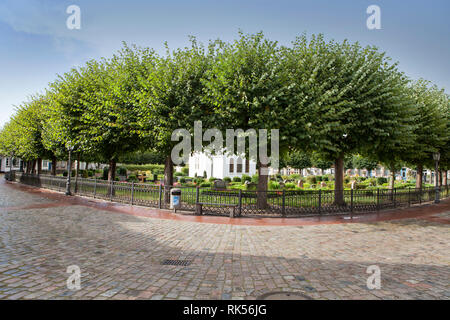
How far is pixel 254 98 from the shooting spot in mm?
9734

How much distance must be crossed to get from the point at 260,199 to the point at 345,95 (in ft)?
22.4

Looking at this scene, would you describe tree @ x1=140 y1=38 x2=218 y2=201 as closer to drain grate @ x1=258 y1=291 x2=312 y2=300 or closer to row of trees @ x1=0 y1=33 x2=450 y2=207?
row of trees @ x1=0 y1=33 x2=450 y2=207

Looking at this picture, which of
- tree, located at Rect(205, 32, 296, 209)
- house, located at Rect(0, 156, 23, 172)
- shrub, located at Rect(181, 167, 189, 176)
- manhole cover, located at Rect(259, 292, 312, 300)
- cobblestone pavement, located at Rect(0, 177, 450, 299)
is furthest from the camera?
house, located at Rect(0, 156, 23, 172)

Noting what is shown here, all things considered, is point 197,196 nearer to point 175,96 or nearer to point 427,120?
point 175,96

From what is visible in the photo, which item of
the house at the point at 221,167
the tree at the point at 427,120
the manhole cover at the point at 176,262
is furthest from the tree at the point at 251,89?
the house at the point at 221,167

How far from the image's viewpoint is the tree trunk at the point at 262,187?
1159 centimetres

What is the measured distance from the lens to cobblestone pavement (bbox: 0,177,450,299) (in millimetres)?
3713

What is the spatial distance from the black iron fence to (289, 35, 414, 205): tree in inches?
49.0

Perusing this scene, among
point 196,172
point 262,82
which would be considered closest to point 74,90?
point 262,82

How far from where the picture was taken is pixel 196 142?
11.9m

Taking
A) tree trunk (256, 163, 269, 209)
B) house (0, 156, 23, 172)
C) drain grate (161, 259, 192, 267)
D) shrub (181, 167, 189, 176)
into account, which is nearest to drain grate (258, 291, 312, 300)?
drain grate (161, 259, 192, 267)

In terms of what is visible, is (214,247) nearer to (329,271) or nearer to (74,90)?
(329,271)

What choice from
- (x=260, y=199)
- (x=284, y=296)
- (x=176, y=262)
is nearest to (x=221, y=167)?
(x=260, y=199)

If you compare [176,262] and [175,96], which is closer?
[176,262]
